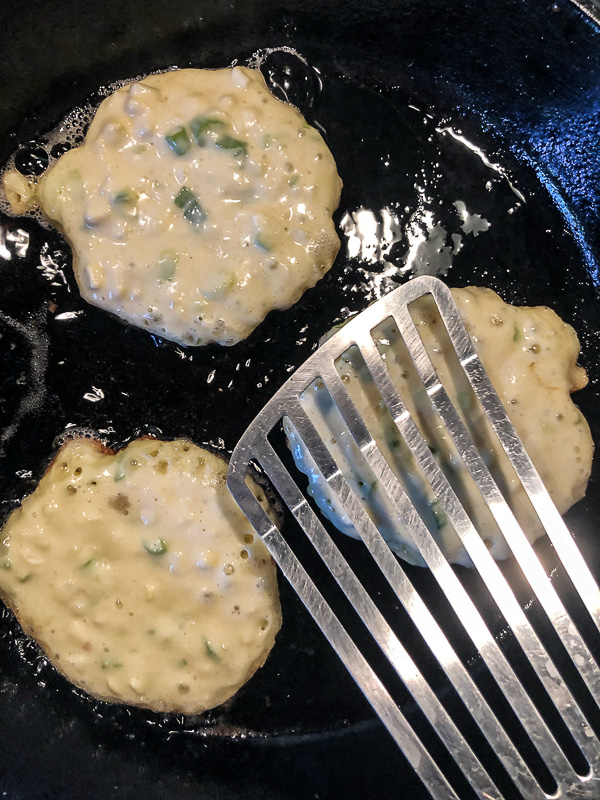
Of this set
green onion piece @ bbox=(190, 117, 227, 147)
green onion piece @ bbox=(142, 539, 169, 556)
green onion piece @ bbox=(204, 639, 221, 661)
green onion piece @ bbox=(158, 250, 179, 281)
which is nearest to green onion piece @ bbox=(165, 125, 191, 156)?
green onion piece @ bbox=(190, 117, 227, 147)

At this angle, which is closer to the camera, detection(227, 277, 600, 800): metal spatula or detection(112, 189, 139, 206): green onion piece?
detection(227, 277, 600, 800): metal spatula

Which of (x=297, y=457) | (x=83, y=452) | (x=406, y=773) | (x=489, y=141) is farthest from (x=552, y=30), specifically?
(x=406, y=773)

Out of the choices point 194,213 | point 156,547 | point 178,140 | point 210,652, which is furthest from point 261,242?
point 210,652

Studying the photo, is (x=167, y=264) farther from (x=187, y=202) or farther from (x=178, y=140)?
(x=178, y=140)

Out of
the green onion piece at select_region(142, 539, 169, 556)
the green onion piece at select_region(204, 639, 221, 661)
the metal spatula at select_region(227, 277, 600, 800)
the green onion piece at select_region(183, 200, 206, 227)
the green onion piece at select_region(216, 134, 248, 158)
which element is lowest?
the green onion piece at select_region(204, 639, 221, 661)

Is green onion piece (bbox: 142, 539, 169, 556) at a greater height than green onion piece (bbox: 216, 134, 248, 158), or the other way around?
green onion piece (bbox: 216, 134, 248, 158)

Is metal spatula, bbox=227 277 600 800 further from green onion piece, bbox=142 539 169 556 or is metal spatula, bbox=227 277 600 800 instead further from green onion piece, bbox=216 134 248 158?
green onion piece, bbox=216 134 248 158

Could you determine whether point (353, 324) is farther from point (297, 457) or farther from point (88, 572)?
point (88, 572)

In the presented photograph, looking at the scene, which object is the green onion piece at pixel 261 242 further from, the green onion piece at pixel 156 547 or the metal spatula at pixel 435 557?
the green onion piece at pixel 156 547
